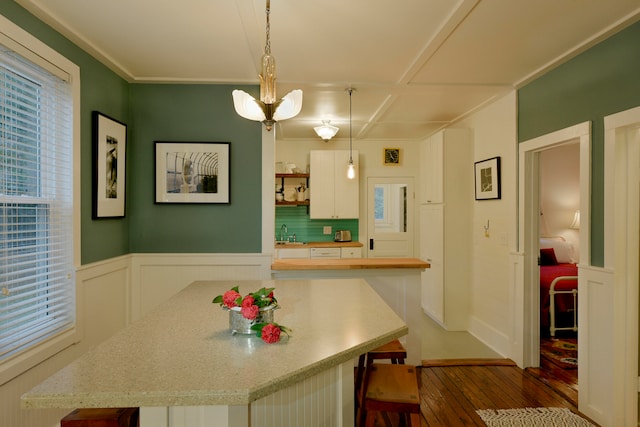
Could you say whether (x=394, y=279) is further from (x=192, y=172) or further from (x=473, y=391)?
(x=192, y=172)

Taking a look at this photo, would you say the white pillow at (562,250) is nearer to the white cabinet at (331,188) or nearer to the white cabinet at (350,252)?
the white cabinet at (350,252)

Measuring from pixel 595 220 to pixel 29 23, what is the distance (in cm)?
370

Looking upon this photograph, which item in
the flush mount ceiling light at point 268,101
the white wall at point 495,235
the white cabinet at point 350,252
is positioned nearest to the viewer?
the flush mount ceiling light at point 268,101

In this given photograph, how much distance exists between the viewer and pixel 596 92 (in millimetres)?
2492

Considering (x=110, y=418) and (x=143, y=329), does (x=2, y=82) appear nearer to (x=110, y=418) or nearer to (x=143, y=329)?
(x=143, y=329)

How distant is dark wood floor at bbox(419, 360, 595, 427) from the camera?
2.57m

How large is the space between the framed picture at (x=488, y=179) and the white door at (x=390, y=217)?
1.69 meters

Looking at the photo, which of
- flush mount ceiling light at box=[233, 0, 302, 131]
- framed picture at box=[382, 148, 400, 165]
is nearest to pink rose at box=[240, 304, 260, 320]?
flush mount ceiling light at box=[233, 0, 302, 131]

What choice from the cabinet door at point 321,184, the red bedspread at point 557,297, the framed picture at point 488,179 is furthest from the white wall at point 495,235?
the cabinet door at point 321,184

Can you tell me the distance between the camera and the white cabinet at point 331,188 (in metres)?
5.43

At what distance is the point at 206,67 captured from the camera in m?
2.89

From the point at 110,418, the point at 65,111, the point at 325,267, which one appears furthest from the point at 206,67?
the point at 110,418

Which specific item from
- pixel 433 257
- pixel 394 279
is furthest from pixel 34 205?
pixel 433 257

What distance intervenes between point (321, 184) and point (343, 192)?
0.35 metres
